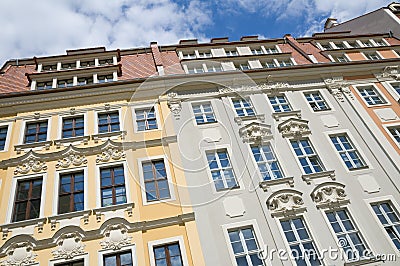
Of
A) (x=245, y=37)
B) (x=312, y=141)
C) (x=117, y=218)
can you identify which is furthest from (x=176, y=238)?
(x=245, y=37)

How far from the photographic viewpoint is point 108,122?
16281 millimetres

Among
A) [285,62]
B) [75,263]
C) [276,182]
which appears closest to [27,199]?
[75,263]

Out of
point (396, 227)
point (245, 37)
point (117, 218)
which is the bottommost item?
point (396, 227)

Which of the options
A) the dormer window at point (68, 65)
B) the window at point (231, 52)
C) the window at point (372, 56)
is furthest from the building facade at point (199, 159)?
the window at point (372, 56)

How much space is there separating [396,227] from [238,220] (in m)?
6.00

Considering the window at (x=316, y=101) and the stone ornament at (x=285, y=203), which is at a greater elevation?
the window at (x=316, y=101)

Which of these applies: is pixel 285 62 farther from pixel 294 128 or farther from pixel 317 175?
pixel 317 175

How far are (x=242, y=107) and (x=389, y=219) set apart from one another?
26.4ft

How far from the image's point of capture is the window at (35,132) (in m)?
A: 15.4

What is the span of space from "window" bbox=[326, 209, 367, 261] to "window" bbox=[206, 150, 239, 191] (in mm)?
3949

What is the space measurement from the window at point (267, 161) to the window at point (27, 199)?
891 centimetres

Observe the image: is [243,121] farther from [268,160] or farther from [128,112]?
[128,112]

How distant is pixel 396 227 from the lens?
13.1 meters

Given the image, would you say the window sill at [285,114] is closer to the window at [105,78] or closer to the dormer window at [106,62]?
the window at [105,78]
